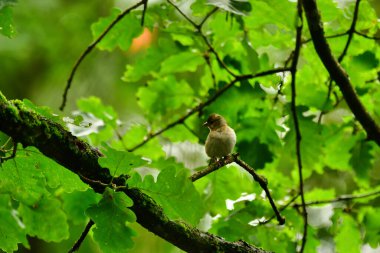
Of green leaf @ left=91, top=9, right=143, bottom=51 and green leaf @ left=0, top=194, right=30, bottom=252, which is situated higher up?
green leaf @ left=91, top=9, right=143, bottom=51

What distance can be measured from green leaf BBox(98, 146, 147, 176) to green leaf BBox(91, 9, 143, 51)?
1.76m

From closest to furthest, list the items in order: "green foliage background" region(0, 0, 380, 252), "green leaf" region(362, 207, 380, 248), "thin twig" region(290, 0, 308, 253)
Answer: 1. "green foliage background" region(0, 0, 380, 252)
2. "thin twig" region(290, 0, 308, 253)
3. "green leaf" region(362, 207, 380, 248)

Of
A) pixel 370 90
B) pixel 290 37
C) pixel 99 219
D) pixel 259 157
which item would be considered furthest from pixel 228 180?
pixel 99 219

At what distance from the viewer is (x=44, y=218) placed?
2.57 m

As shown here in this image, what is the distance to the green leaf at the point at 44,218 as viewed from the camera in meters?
2.53

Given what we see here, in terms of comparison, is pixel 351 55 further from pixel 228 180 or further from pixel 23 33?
pixel 23 33

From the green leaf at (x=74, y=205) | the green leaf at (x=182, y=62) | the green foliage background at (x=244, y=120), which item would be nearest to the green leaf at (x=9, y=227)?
the green foliage background at (x=244, y=120)

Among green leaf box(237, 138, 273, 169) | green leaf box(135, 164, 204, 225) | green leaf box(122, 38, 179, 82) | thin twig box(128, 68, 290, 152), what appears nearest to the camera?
green leaf box(135, 164, 204, 225)

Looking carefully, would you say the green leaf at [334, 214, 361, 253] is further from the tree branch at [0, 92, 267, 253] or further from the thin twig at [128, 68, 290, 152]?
the tree branch at [0, 92, 267, 253]

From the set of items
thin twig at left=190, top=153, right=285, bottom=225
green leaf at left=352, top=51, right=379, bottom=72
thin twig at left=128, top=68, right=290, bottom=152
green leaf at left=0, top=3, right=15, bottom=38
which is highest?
green leaf at left=352, top=51, right=379, bottom=72

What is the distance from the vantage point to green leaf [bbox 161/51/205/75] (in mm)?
3851

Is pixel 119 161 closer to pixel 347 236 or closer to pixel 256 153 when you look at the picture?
pixel 256 153

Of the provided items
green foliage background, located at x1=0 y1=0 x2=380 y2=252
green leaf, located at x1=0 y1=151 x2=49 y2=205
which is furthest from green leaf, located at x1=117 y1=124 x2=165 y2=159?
green leaf, located at x1=0 y1=151 x2=49 y2=205

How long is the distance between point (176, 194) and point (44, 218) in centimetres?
69
